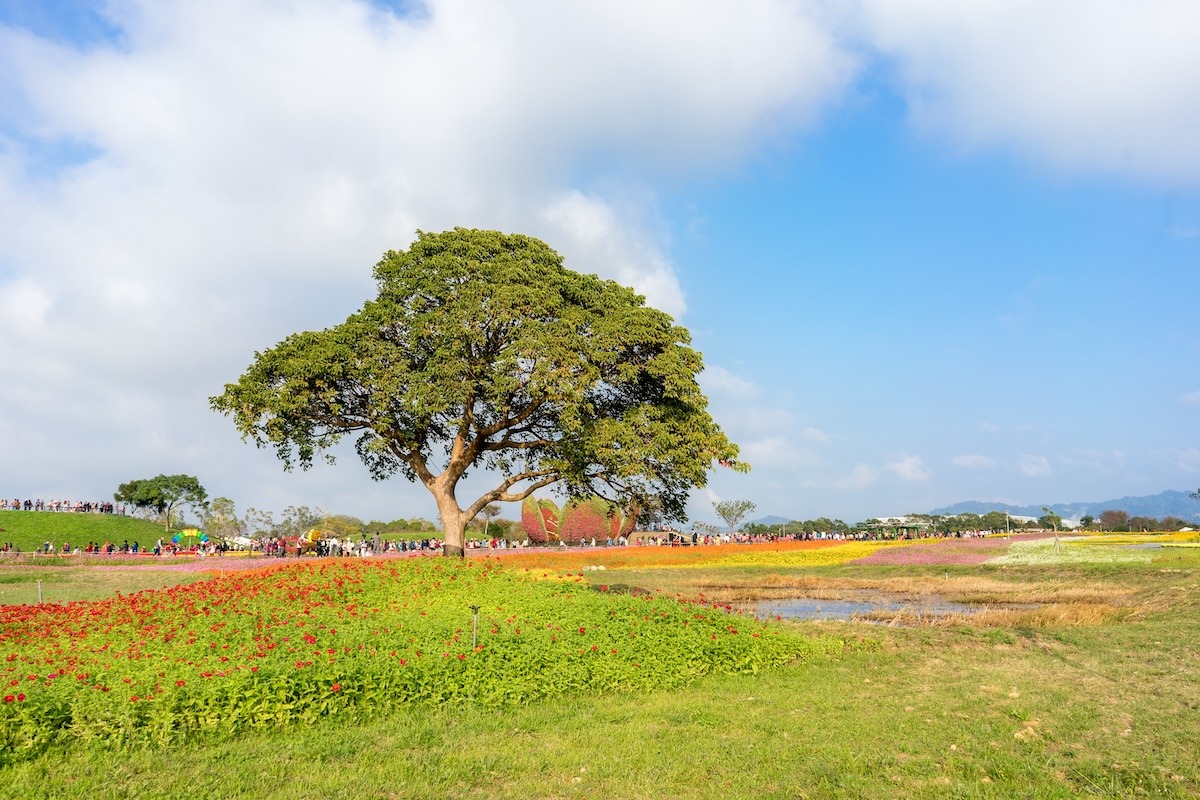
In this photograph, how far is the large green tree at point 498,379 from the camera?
2277 cm

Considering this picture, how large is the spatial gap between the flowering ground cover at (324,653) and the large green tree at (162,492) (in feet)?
280

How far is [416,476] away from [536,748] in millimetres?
20019

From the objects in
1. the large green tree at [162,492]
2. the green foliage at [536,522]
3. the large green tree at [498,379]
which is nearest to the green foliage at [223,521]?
the large green tree at [162,492]

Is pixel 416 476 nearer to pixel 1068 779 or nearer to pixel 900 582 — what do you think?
pixel 900 582

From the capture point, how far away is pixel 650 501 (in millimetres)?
26109

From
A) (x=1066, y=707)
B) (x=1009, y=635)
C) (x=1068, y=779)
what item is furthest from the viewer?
(x=1009, y=635)

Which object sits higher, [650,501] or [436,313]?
[436,313]

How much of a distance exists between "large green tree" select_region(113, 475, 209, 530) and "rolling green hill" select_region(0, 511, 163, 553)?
23.8 meters

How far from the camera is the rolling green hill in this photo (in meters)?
58.8

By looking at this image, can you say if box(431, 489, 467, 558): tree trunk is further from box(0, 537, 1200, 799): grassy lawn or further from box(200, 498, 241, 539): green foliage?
box(200, 498, 241, 539): green foliage

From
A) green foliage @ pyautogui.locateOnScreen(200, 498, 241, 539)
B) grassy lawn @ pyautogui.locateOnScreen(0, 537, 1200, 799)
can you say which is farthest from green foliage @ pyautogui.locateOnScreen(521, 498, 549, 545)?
grassy lawn @ pyautogui.locateOnScreen(0, 537, 1200, 799)

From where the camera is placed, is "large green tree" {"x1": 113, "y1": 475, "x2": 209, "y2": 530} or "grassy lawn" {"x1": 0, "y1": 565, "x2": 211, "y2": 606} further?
"large green tree" {"x1": 113, "y1": 475, "x2": 209, "y2": 530}

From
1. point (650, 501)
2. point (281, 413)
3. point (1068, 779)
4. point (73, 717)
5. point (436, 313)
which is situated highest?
point (436, 313)

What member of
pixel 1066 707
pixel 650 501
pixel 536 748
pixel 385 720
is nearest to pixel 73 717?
pixel 385 720
